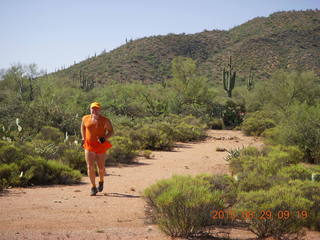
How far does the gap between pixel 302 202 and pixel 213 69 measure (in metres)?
57.5

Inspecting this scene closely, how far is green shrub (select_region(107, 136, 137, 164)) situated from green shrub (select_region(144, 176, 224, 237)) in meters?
7.59

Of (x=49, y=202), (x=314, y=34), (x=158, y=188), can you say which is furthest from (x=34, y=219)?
(x=314, y=34)

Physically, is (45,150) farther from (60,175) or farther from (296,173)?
(296,173)

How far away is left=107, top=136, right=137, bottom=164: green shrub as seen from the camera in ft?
43.0

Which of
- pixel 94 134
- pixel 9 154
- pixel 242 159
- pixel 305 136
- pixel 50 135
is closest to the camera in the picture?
pixel 94 134

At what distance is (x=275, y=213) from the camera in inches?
204

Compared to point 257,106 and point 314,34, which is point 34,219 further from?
point 314,34

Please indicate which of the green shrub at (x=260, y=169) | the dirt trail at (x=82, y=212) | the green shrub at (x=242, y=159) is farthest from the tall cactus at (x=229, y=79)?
the dirt trail at (x=82, y=212)

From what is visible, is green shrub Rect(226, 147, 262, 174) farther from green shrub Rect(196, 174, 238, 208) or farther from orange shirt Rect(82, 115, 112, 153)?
orange shirt Rect(82, 115, 112, 153)

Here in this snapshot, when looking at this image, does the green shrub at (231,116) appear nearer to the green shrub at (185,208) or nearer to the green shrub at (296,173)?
the green shrub at (296,173)

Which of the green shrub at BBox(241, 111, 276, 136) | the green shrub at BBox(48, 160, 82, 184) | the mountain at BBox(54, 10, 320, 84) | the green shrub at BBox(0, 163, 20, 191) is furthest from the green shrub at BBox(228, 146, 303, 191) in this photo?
the mountain at BBox(54, 10, 320, 84)

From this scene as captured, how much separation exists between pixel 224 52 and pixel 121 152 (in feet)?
186

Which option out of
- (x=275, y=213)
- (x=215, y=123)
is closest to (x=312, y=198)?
(x=275, y=213)

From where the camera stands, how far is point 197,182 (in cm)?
604
